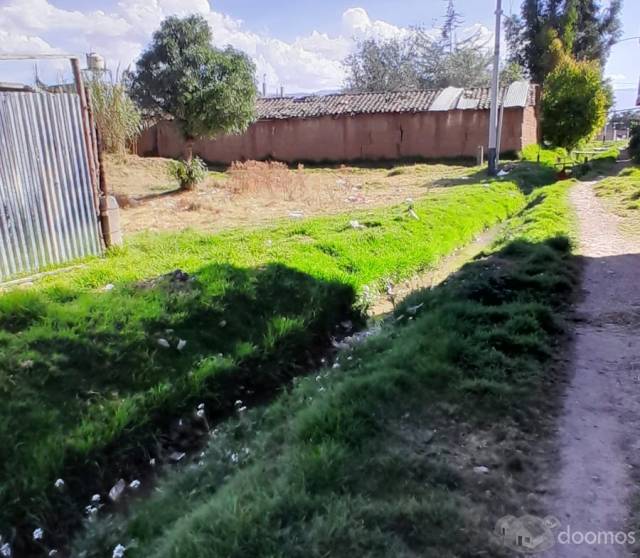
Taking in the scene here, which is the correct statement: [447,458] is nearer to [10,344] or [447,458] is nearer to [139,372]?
[139,372]

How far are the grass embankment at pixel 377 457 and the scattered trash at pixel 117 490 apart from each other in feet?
1.25

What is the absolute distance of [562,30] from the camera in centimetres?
3509

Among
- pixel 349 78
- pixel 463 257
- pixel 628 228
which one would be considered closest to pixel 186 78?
pixel 463 257

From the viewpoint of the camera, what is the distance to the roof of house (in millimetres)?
25203

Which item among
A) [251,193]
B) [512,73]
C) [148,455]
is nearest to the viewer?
[148,455]

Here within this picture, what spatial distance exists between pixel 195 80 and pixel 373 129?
12828 mm

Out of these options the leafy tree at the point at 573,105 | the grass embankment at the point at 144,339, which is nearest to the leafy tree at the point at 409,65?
the leafy tree at the point at 573,105

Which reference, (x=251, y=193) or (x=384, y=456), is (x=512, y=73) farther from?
(x=384, y=456)

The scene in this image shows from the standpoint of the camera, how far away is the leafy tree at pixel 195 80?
1537cm

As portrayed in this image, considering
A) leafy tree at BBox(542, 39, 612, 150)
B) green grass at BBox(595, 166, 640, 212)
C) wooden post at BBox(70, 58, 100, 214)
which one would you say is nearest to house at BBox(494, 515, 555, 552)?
wooden post at BBox(70, 58, 100, 214)

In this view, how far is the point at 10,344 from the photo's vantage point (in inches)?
187

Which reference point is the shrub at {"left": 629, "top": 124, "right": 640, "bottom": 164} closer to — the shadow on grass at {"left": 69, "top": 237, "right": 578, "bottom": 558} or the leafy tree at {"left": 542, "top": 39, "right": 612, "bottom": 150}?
the leafy tree at {"left": 542, "top": 39, "right": 612, "bottom": 150}

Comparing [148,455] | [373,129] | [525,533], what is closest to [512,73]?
[373,129]

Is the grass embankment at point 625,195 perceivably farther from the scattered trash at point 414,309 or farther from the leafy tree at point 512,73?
the leafy tree at point 512,73
